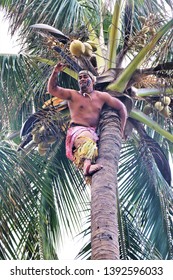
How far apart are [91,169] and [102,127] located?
0.39m

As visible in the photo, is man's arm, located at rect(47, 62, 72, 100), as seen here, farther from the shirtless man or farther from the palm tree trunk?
the palm tree trunk

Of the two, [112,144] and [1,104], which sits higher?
[1,104]

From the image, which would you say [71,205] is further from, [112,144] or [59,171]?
[112,144]

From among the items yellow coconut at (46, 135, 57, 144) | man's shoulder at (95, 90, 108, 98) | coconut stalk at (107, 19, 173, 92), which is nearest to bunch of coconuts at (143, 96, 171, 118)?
coconut stalk at (107, 19, 173, 92)

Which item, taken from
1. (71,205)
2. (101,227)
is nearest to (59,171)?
(71,205)

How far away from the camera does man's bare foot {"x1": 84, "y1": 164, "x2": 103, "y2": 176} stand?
336cm

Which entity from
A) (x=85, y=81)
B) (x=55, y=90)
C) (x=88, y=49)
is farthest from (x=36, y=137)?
(x=88, y=49)

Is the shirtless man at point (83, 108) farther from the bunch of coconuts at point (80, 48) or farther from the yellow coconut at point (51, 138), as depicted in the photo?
the yellow coconut at point (51, 138)

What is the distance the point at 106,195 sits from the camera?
10.4 ft

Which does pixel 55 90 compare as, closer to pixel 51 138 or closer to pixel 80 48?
pixel 80 48

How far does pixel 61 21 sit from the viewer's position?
4973 mm

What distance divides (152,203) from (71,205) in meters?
0.68

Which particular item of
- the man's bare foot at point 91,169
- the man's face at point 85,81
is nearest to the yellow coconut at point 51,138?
the man's face at point 85,81
